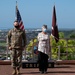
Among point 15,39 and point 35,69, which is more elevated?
point 15,39

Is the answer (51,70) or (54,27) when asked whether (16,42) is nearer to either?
(51,70)

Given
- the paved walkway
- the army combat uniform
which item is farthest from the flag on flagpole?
the army combat uniform

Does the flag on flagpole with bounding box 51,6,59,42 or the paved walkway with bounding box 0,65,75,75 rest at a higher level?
the flag on flagpole with bounding box 51,6,59,42

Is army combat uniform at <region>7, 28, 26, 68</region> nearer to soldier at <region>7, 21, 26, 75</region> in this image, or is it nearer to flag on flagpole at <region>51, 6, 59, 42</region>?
soldier at <region>7, 21, 26, 75</region>

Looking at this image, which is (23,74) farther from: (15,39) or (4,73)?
(15,39)

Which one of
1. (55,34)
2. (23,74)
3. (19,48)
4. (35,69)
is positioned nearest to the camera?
(19,48)

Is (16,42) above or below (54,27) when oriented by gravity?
below

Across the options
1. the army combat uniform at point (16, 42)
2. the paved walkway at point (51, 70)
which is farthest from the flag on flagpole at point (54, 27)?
the army combat uniform at point (16, 42)

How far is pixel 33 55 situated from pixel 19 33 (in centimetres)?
361

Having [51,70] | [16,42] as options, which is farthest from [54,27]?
[16,42]

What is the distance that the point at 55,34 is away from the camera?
17281 mm

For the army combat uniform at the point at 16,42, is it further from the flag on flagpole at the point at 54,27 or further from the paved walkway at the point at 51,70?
the flag on flagpole at the point at 54,27

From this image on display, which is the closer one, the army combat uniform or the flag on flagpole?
the army combat uniform

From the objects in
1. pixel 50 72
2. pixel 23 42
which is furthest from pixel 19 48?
pixel 50 72
